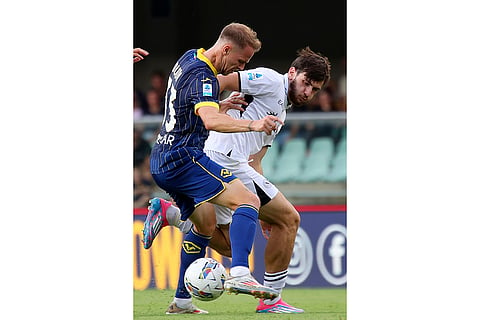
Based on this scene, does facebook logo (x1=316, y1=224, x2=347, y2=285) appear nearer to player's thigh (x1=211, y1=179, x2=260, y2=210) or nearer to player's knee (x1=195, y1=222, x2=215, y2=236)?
player's knee (x1=195, y1=222, x2=215, y2=236)

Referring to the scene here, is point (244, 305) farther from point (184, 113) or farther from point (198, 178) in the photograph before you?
point (184, 113)

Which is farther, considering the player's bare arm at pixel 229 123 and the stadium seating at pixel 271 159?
the stadium seating at pixel 271 159

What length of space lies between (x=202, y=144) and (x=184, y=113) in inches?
8.9

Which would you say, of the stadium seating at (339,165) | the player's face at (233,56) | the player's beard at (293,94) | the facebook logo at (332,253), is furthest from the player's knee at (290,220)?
the facebook logo at (332,253)

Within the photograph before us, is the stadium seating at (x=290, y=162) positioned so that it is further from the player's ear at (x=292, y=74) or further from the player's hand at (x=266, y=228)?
Answer: the player's ear at (x=292, y=74)

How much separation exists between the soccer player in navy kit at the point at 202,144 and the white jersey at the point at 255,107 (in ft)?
2.10

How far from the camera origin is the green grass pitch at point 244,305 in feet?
18.3

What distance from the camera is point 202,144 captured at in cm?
Result: 526

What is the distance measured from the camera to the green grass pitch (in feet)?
18.3

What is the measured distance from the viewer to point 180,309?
5852mm

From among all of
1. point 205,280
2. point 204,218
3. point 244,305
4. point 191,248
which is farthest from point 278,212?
point 244,305
